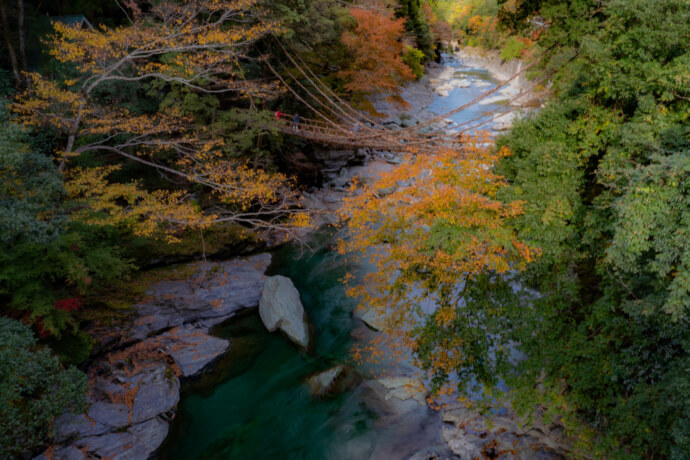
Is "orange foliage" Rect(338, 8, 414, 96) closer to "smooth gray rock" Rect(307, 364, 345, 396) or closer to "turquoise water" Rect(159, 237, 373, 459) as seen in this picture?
"turquoise water" Rect(159, 237, 373, 459)

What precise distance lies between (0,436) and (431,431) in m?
6.60

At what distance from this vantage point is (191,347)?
8031mm

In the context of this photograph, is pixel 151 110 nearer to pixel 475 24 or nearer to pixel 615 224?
pixel 615 224

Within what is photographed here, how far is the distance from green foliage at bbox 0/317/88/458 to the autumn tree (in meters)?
3.18

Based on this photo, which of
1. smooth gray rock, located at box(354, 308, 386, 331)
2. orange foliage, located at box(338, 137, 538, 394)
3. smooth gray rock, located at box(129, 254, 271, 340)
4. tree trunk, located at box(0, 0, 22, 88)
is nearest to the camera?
orange foliage, located at box(338, 137, 538, 394)

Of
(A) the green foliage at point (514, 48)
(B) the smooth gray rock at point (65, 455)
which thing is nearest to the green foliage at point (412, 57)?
(A) the green foliage at point (514, 48)

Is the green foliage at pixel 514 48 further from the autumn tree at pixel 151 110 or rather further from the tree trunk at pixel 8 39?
the tree trunk at pixel 8 39

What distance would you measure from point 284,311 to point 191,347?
7.57 ft

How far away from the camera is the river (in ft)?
21.2

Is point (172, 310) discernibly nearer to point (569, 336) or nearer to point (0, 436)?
point (0, 436)

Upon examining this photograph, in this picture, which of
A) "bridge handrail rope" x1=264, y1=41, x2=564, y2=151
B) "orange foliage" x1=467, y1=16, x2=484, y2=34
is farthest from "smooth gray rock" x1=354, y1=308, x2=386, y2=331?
"orange foliage" x1=467, y1=16, x2=484, y2=34

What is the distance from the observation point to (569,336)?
5668 mm

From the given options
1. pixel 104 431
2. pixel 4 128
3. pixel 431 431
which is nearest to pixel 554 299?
pixel 431 431

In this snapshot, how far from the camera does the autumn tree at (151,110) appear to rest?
25.3ft
